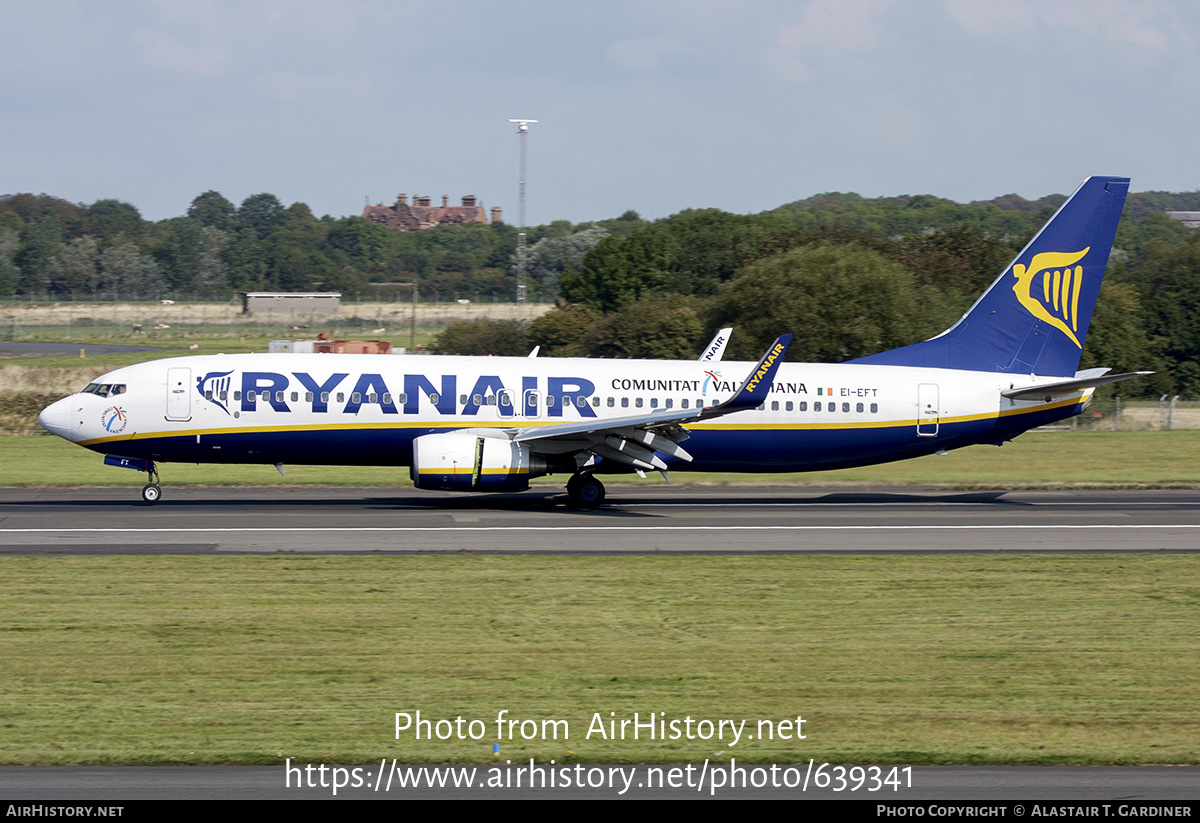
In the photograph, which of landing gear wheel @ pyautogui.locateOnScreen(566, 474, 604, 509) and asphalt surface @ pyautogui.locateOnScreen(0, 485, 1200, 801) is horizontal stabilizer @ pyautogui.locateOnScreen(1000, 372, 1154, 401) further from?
landing gear wheel @ pyautogui.locateOnScreen(566, 474, 604, 509)

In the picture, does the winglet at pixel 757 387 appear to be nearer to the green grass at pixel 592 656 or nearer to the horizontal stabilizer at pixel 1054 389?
the green grass at pixel 592 656

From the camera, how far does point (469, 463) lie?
26.9 metres

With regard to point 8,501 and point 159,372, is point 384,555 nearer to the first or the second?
point 159,372

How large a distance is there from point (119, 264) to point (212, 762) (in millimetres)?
159270

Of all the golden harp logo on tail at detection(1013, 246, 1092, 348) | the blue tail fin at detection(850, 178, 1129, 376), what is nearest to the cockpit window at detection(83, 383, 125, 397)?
the blue tail fin at detection(850, 178, 1129, 376)

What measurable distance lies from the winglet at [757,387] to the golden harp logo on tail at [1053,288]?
371 inches

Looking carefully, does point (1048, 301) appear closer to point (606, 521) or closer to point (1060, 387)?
point (1060, 387)

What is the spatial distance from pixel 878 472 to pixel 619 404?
1231cm

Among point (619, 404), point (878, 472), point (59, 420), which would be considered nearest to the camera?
point (59, 420)

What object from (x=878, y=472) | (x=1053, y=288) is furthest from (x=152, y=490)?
(x=1053, y=288)

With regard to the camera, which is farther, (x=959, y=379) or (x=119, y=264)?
(x=119, y=264)

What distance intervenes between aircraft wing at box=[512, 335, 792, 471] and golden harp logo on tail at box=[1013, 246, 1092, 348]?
355 inches

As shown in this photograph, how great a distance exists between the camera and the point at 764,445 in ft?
98.6

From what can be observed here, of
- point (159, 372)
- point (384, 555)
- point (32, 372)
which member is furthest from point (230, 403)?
point (32, 372)
